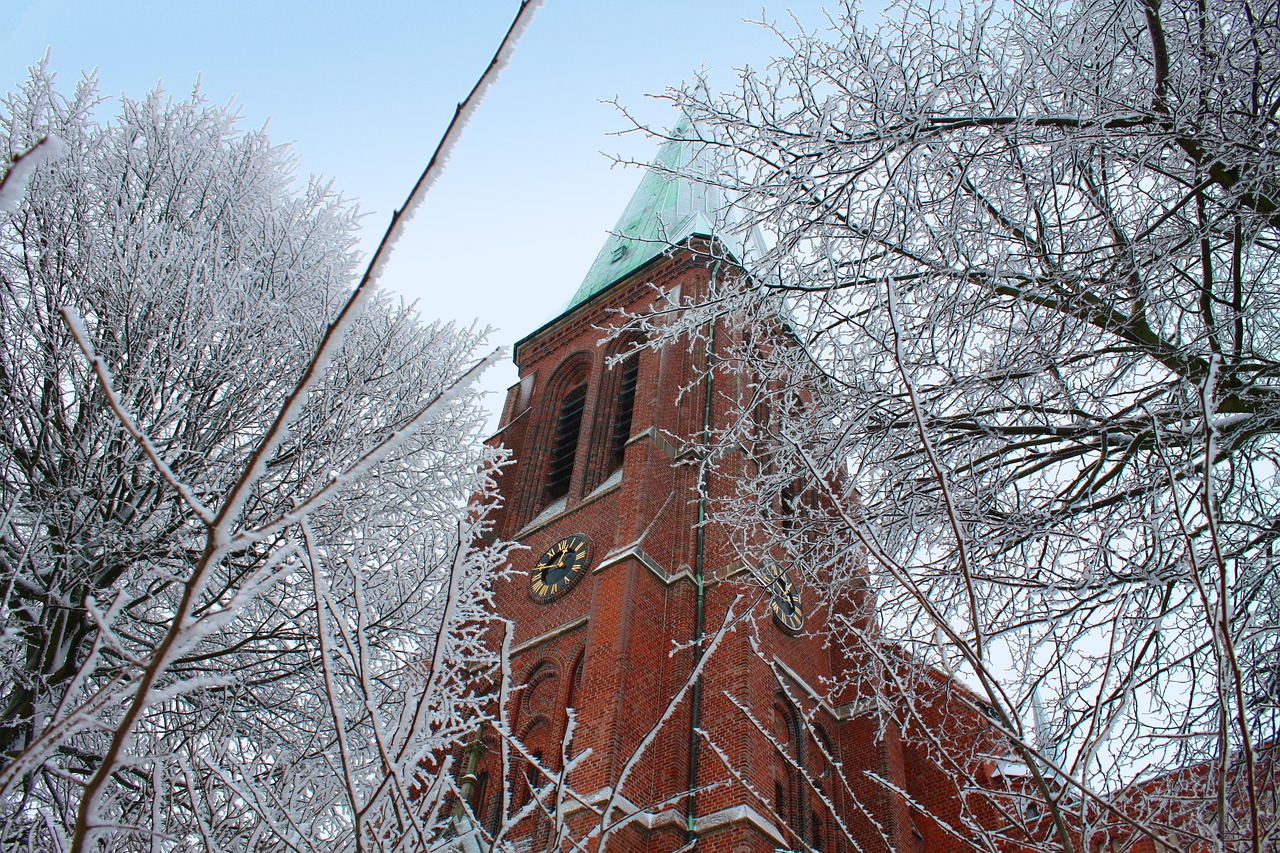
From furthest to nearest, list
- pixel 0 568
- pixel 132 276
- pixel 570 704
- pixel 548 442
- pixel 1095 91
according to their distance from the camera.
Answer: pixel 548 442 → pixel 570 704 → pixel 132 276 → pixel 0 568 → pixel 1095 91

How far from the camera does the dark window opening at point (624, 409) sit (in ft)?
55.3

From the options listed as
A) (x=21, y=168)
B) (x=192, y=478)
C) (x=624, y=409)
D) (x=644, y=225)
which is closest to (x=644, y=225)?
(x=644, y=225)

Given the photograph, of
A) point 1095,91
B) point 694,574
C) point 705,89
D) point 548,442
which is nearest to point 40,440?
point 705,89

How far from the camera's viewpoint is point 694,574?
43.3ft

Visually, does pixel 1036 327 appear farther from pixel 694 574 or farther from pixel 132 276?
pixel 694 574

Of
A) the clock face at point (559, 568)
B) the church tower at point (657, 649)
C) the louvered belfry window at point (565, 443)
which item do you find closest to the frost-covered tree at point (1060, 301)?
the church tower at point (657, 649)

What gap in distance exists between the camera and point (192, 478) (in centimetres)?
518

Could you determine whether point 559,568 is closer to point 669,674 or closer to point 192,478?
point 669,674

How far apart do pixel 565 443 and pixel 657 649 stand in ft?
22.8

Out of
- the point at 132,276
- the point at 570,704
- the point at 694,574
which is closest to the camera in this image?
the point at 132,276

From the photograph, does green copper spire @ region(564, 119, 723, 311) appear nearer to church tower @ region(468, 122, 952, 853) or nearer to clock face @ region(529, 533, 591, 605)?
church tower @ region(468, 122, 952, 853)

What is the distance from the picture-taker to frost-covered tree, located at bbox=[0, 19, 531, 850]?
14.9 ft

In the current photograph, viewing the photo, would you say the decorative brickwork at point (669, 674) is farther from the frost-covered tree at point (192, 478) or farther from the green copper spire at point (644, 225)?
the green copper spire at point (644, 225)

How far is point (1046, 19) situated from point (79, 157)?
6.01 m
